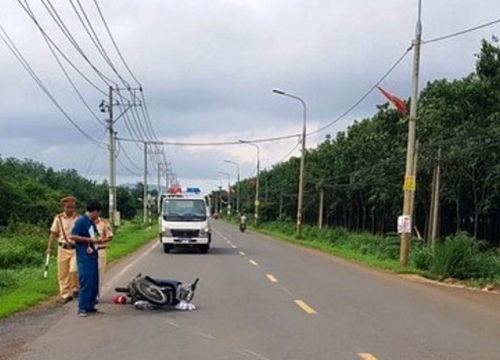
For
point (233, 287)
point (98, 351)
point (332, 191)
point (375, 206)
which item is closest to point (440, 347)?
point (98, 351)

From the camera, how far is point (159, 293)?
1309 centimetres

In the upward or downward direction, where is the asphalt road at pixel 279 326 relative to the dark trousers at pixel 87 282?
downward

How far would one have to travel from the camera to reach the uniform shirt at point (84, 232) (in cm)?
1238

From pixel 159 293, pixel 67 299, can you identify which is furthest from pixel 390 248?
pixel 159 293

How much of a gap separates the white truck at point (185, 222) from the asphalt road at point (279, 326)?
483 inches

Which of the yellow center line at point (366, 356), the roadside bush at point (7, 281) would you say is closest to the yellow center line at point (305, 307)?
the yellow center line at point (366, 356)

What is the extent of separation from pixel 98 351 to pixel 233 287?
8.43 metres

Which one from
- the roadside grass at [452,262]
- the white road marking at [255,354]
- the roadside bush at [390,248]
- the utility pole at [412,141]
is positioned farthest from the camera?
the roadside bush at [390,248]

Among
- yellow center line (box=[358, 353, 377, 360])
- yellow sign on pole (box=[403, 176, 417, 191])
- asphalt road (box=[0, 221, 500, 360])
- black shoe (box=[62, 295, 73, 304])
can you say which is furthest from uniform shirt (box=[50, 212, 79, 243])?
yellow sign on pole (box=[403, 176, 417, 191])

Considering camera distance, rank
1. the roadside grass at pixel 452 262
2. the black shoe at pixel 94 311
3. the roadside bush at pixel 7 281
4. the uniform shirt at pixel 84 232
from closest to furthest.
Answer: the uniform shirt at pixel 84 232 < the black shoe at pixel 94 311 < the roadside bush at pixel 7 281 < the roadside grass at pixel 452 262

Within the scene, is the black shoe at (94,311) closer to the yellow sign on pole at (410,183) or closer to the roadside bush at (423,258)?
the roadside bush at (423,258)

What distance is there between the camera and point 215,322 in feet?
38.5

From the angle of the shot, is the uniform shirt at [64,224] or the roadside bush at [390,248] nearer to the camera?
the uniform shirt at [64,224]

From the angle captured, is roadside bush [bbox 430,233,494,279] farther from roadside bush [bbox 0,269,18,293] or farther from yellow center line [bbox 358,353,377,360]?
yellow center line [bbox 358,353,377,360]
